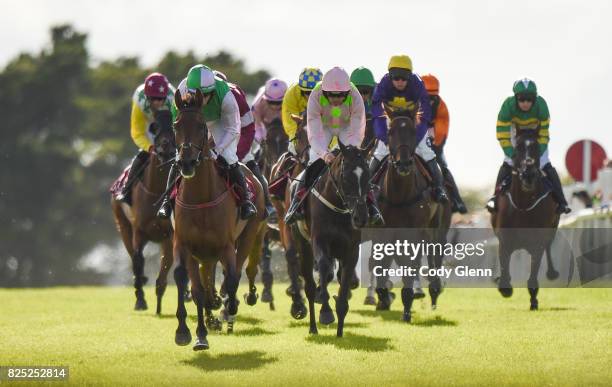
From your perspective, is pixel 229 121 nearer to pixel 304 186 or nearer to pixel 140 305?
pixel 304 186

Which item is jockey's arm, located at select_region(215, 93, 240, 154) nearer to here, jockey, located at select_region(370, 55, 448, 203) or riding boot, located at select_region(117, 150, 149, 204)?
jockey, located at select_region(370, 55, 448, 203)

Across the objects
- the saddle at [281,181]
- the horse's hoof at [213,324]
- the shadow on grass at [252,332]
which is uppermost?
the saddle at [281,181]

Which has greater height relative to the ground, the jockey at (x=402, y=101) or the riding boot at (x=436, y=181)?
the jockey at (x=402, y=101)

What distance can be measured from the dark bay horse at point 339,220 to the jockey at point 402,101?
2.30 meters

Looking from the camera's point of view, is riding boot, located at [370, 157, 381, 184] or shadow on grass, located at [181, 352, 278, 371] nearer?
shadow on grass, located at [181, 352, 278, 371]

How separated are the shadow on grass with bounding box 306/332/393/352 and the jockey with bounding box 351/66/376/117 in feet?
15.8

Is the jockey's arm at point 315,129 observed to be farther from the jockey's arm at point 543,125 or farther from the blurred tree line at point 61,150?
the blurred tree line at point 61,150

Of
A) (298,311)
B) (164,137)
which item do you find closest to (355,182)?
(298,311)

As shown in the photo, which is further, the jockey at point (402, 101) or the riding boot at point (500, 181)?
the riding boot at point (500, 181)

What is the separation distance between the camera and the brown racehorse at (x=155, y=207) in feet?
58.2

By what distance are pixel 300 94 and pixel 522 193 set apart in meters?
3.68

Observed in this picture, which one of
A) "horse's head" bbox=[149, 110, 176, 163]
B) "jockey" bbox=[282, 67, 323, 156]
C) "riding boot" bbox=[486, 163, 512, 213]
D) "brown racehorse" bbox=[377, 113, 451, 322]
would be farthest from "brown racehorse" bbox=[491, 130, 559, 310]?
"horse's head" bbox=[149, 110, 176, 163]

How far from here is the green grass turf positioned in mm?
11531

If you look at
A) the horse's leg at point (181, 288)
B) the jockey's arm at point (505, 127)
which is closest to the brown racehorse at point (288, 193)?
the horse's leg at point (181, 288)
